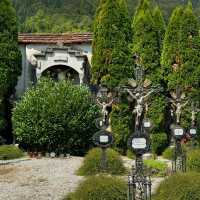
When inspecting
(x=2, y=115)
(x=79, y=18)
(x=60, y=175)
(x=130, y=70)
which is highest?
(x=79, y=18)

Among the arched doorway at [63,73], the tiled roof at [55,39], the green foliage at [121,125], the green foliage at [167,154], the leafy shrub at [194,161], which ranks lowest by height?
the green foliage at [167,154]

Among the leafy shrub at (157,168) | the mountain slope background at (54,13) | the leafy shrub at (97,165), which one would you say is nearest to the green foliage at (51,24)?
the mountain slope background at (54,13)

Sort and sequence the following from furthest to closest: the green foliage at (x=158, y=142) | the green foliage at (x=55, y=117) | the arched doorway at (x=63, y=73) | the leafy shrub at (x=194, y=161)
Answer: the arched doorway at (x=63, y=73), the green foliage at (x=158, y=142), the green foliage at (x=55, y=117), the leafy shrub at (x=194, y=161)

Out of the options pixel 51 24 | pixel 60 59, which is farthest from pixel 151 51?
pixel 51 24

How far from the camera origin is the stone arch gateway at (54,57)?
2569 centimetres

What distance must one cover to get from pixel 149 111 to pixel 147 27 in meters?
4.21

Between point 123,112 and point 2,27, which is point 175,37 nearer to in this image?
point 123,112

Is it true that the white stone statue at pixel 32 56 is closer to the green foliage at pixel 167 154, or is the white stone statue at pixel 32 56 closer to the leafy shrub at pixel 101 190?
the green foliage at pixel 167 154

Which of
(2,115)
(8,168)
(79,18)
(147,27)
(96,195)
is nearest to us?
(96,195)

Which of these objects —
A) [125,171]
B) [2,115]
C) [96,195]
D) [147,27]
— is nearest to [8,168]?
[125,171]

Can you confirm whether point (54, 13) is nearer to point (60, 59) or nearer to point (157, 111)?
point (60, 59)

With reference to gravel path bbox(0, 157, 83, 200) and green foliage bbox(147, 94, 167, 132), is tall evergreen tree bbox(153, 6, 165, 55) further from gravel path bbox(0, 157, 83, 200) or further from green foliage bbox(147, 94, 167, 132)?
gravel path bbox(0, 157, 83, 200)

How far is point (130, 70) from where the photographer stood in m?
24.7

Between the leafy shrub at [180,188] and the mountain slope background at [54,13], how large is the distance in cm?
4487
